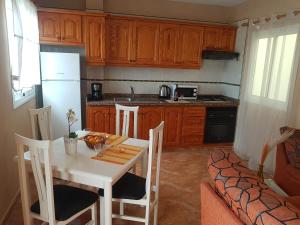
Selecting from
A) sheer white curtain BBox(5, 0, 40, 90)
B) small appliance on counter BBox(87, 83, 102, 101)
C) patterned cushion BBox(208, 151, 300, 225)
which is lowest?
patterned cushion BBox(208, 151, 300, 225)

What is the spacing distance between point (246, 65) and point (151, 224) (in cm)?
297

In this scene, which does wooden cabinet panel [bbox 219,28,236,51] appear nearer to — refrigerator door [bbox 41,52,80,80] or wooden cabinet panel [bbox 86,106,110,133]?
wooden cabinet panel [bbox 86,106,110,133]

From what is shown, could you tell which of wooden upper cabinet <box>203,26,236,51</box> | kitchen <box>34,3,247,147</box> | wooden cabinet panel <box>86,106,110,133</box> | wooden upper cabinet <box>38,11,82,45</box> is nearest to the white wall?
kitchen <box>34,3,247,147</box>

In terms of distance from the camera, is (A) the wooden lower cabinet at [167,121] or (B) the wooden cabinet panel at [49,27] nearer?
(B) the wooden cabinet panel at [49,27]

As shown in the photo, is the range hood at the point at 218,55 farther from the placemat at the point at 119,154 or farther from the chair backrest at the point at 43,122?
the chair backrest at the point at 43,122

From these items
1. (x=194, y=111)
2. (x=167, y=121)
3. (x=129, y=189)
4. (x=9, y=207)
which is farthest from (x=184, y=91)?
(x=9, y=207)

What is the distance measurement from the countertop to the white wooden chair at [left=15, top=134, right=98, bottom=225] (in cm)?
204

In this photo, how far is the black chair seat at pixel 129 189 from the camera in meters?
1.88

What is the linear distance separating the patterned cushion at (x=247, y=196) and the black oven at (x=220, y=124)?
2.79 m

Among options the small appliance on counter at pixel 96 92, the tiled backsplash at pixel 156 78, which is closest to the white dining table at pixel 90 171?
the small appliance on counter at pixel 96 92

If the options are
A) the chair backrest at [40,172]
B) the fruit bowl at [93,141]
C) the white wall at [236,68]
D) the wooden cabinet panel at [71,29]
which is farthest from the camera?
the white wall at [236,68]

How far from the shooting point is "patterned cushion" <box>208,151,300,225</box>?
98cm

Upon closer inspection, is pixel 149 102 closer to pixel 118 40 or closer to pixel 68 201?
pixel 118 40

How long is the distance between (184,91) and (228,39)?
125 centimetres
